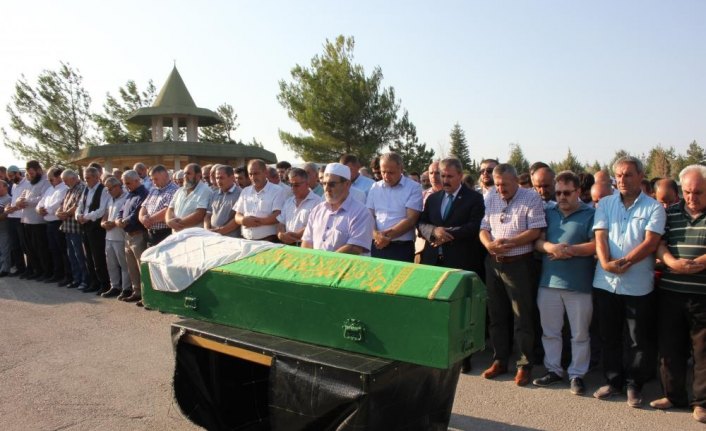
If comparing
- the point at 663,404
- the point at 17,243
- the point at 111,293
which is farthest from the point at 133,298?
the point at 663,404

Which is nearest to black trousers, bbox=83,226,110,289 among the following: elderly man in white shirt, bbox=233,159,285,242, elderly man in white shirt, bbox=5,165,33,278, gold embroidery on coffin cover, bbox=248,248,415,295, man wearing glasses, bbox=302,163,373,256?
elderly man in white shirt, bbox=5,165,33,278

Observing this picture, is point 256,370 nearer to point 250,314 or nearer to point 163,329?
point 250,314

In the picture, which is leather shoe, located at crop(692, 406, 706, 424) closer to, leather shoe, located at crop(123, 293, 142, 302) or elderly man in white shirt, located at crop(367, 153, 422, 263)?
elderly man in white shirt, located at crop(367, 153, 422, 263)

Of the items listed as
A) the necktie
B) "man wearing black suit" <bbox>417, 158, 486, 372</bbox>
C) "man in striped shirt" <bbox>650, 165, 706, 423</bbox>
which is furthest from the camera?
the necktie

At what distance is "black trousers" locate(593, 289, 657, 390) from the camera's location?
4594 millimetres

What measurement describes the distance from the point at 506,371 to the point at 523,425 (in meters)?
1.21

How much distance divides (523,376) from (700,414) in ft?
4.48

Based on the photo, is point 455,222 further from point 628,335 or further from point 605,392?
point 605,392

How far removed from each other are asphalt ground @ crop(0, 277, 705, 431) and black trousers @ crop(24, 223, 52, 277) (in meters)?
3.43

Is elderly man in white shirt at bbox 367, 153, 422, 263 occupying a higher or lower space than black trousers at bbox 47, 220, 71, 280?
higher

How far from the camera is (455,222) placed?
18.1 ft

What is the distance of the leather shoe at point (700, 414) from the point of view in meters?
4.19

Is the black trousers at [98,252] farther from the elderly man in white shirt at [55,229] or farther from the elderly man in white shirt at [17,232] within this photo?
the elderly man in white shirt at [17,232]

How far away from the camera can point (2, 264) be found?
10.9m
